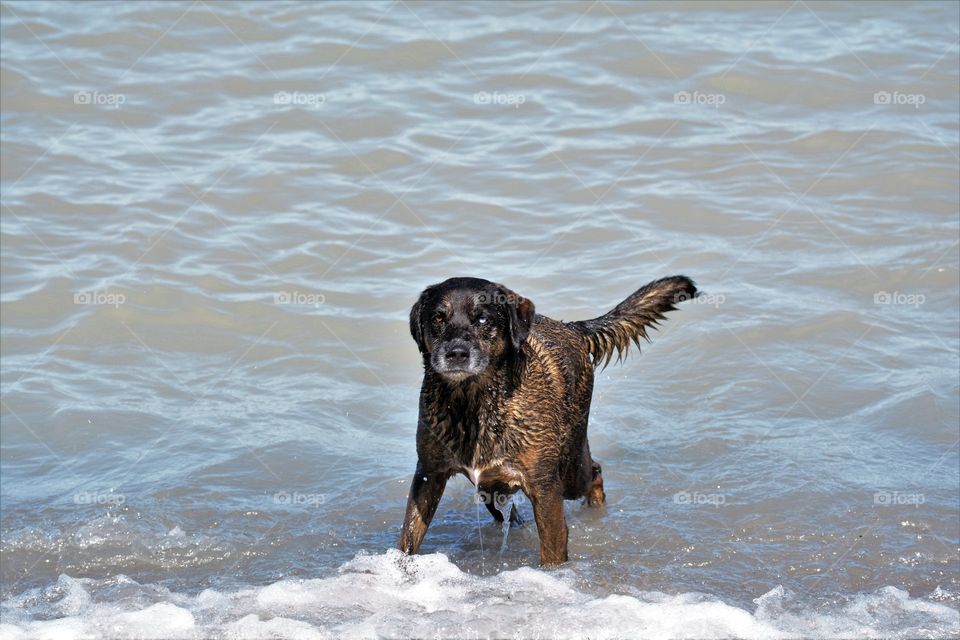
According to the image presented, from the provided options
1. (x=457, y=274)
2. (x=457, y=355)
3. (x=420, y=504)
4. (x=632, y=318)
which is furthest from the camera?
(x=457, y=274)

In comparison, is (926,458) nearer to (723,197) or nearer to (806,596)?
(806,596)

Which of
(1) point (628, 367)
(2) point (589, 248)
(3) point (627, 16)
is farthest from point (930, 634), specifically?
(3) point (627, 16)

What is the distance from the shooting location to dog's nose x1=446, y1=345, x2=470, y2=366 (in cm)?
611

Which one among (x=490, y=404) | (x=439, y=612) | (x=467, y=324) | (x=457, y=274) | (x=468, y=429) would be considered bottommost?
(x=439, y=612)

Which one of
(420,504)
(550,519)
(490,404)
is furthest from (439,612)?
(490,404)

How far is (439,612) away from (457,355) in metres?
1.40

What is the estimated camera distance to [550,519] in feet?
21.6

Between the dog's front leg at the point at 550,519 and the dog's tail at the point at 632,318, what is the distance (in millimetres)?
1200

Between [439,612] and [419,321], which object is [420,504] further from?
[419,321]

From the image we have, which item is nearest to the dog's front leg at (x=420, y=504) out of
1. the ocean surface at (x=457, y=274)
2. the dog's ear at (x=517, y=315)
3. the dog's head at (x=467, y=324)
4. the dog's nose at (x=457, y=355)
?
the ocean surface at (x=457, y=274)

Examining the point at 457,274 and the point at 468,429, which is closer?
the point at 468,429

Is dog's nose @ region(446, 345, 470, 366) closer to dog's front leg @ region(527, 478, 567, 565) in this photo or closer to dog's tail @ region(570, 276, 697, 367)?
dog's front leg @ region(527, 478, 567, 565)

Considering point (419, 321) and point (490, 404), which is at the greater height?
point (419, 321)

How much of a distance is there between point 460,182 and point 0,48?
6.80 m
